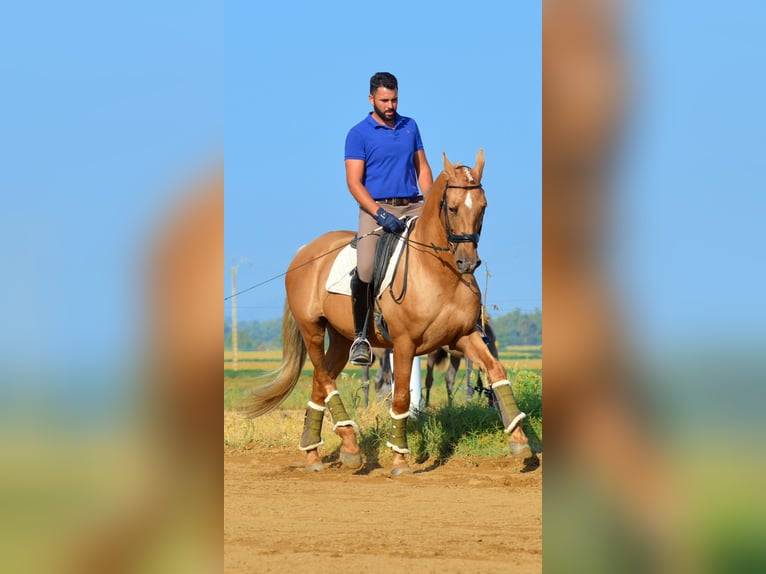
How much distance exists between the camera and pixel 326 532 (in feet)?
18.8

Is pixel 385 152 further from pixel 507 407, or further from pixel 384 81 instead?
pixel 507 407

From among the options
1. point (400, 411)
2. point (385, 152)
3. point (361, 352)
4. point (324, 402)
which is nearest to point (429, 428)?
point (324, 402)

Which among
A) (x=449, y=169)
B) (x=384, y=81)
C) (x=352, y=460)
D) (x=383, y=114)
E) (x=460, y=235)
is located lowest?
(x=352, y=460)

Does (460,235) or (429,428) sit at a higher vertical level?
(460,235)

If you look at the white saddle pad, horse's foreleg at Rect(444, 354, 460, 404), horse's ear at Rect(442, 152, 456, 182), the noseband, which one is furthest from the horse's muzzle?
horse's foreleg at Rect(444, 354, 460, 404)

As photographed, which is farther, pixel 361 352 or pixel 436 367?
pixel 436 367

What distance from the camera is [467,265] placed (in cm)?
796

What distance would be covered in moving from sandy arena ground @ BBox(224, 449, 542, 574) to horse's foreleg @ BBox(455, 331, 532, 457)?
1.05 ft

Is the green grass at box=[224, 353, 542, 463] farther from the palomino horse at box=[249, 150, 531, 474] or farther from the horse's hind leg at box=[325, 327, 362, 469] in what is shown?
the palomino horse at box=[249, 150, 531, 474]

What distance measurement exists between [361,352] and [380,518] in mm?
2790

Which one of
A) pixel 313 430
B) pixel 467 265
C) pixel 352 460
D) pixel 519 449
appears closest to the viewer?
pixel 467 265
